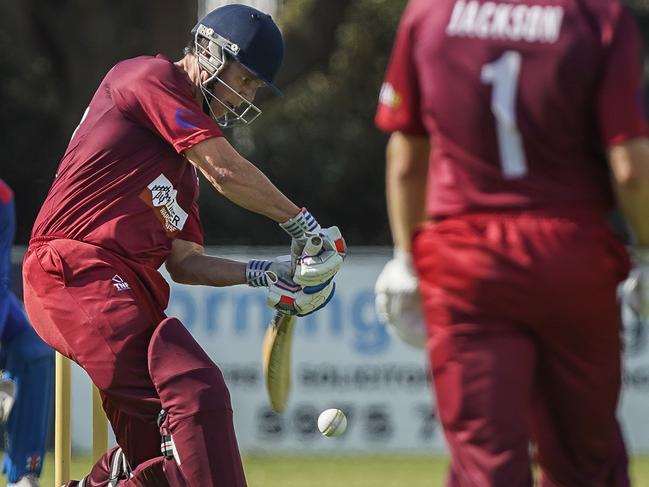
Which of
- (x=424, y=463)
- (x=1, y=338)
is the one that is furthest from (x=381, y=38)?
(x=1, y=338)

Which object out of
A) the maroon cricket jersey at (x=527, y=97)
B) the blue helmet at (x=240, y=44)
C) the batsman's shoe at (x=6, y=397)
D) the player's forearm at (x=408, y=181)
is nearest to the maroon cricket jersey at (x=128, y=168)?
the blue helmet at (x=240, y=44)

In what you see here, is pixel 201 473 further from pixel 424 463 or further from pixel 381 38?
pixel 381 38

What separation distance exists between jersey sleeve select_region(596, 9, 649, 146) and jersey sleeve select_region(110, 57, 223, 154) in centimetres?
174

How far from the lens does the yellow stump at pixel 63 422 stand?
576cm

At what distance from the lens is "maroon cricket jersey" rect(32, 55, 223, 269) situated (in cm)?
501

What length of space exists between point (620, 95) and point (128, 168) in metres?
2.09

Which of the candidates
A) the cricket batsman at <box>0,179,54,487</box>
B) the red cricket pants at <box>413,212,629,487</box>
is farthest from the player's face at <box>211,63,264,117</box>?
the cricket batsman at <box>0,179,54,487</box>

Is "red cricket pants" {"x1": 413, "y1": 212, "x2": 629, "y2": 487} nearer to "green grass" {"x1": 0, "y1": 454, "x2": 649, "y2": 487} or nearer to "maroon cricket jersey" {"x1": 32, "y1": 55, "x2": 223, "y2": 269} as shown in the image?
"maroon cricket jersey" {"x1": 32, "y1": 55, "x2": 223, "y2": 269}

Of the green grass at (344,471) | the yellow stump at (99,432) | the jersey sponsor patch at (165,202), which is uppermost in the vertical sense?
the jersey sponsor patch at (165,202)

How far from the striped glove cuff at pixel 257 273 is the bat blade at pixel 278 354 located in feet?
0.65

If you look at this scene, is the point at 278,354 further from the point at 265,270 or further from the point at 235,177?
the point at 235,177

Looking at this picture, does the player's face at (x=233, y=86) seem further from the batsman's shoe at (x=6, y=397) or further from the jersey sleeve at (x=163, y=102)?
the batsman's shoe at (x=6, y=397)

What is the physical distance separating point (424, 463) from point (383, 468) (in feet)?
1.49

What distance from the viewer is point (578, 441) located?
3760 mm
